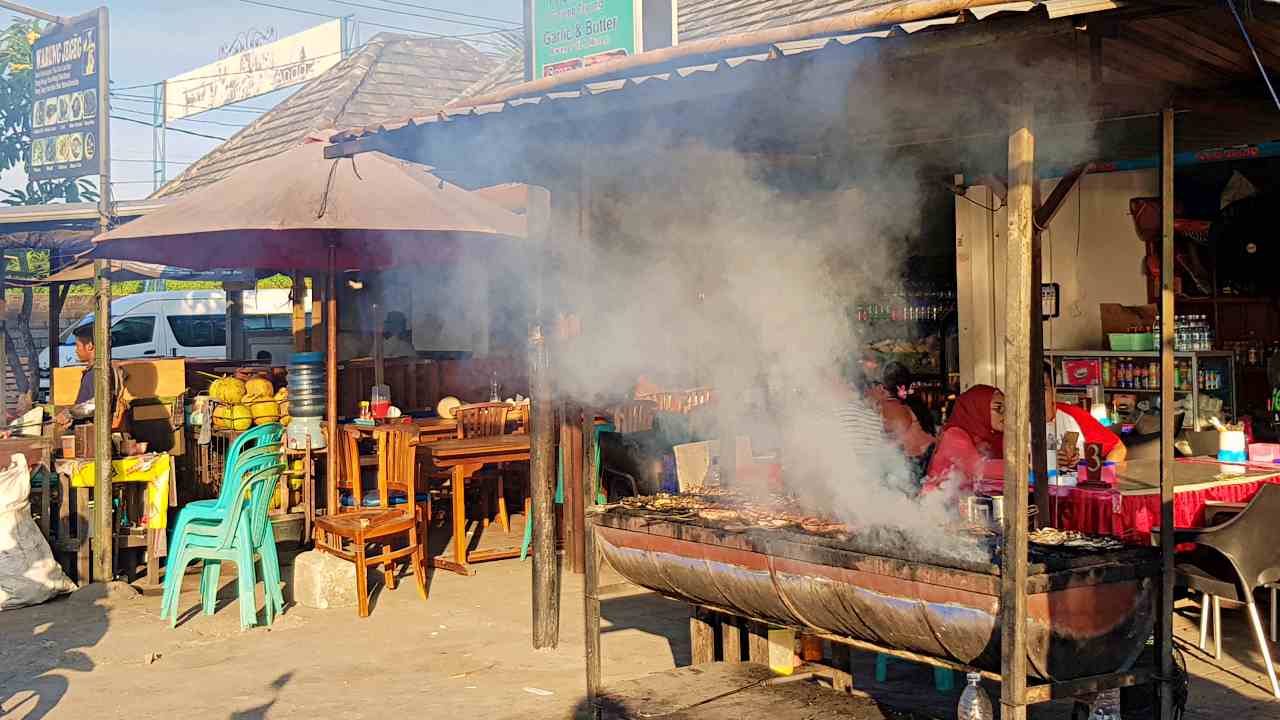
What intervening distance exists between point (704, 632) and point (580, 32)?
330 inches

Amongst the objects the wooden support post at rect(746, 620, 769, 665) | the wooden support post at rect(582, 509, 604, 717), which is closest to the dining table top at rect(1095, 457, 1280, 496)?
the wooden support post at rect(746, 620, 769, 665)

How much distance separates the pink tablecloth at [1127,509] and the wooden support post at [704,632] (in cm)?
206

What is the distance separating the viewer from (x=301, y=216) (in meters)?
6.83

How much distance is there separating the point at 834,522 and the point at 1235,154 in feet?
20.1

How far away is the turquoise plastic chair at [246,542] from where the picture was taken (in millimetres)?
6961

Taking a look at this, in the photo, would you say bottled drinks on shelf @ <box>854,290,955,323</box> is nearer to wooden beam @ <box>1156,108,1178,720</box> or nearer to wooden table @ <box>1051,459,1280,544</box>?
wooden table @ <box>1051,459,1280,544</box>

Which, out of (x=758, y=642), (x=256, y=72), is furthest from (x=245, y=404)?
(x=256, y=72)

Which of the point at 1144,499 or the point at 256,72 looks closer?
the point at 1144,499

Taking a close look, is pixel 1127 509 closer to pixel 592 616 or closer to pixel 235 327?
pixel 592 616

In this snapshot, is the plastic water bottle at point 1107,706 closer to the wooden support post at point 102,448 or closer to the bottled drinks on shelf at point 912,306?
the bottled drinks on shelf at point 912,306

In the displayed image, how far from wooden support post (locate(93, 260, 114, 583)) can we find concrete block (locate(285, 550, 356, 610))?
1754mm

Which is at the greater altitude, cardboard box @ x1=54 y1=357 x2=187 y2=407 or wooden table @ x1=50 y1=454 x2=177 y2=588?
cardboard box @ x1=54 y1=357 x2=187 y2=407

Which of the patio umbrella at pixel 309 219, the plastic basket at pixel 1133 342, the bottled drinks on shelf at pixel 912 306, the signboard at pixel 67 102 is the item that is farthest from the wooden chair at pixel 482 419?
the plastic basket at pixel 1133 342

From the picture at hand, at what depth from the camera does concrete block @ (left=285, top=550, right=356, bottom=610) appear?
7.43 meters
